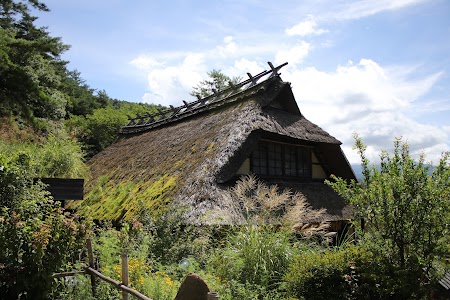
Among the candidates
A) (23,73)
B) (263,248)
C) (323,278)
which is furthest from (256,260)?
(23,73)

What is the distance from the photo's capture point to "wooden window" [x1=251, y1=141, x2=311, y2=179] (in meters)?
11.1

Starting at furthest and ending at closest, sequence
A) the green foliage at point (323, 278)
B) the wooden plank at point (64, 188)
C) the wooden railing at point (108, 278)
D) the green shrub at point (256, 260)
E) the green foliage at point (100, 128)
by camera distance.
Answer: the green foliage at point (100, 128) → the wooden plank at point (64, 188) → the green shrub at point (256, 260) → the green foliage at point (323, 278) → the wooden railing at point (108, 278)

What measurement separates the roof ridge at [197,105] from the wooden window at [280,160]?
7.10 ft

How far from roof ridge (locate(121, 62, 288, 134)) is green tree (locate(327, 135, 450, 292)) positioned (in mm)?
7565

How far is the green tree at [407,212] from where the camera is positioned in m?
4.49

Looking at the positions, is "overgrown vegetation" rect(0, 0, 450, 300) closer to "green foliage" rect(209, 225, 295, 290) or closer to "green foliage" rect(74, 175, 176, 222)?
"green foliage" rect(209, 225, 295, 290)

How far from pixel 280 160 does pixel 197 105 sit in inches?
181

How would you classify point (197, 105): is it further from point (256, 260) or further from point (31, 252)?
point (31, 252)

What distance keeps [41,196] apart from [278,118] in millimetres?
7320

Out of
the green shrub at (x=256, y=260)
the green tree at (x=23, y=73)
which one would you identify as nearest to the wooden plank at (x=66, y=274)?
the green shrub at (x=256, y=260)

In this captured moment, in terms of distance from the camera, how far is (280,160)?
11750 mm

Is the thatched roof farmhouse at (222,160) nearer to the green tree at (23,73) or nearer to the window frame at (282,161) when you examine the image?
the window frame at (282,161)

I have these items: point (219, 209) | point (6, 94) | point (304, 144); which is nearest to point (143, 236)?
point (219, 209)

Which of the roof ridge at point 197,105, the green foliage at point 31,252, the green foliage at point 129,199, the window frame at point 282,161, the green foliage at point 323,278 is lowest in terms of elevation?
the green foliage at point 323,278
